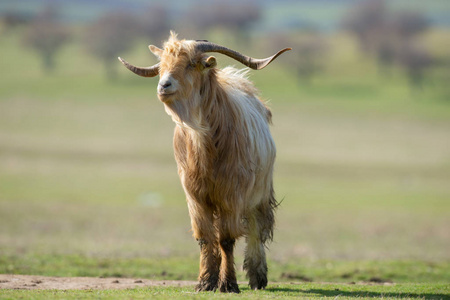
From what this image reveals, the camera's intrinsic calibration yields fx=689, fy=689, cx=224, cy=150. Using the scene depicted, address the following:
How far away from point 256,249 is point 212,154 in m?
2.65

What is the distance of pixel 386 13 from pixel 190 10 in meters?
46.8

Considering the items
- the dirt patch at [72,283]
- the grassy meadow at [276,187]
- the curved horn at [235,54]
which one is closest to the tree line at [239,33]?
the grassy meadow at [276,187]

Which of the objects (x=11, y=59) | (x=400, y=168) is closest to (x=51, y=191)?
(x=400, y=168)

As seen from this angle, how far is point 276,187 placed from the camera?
4088cm

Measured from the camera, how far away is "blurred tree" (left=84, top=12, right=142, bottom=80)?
367 feet

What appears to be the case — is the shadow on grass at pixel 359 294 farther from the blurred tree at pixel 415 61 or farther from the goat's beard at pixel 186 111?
the blurred tree at pixel 415 61

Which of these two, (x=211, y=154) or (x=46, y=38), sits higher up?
(x=46, y=38)

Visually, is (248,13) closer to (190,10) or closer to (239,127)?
(190,10)

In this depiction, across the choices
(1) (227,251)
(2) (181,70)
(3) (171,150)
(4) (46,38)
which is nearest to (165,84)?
(2) (181,70)

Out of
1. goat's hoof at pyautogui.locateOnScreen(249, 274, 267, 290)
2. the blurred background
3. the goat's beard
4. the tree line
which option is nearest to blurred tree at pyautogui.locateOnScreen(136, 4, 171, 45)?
the tree line

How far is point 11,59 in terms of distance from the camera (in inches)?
4336

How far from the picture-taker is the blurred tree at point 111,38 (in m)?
112

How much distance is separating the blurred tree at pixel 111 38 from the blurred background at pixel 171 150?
324 millimetres

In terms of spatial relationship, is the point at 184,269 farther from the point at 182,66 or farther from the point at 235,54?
the point at 182,66
